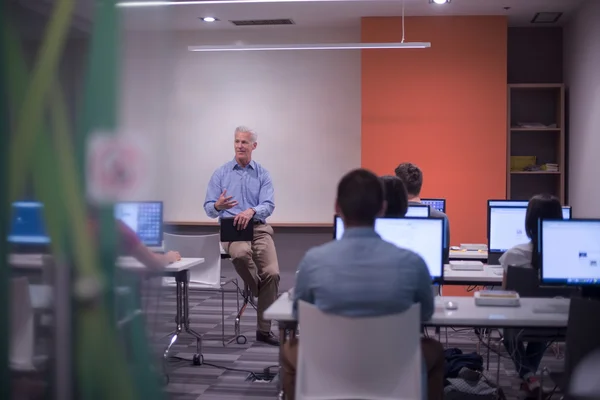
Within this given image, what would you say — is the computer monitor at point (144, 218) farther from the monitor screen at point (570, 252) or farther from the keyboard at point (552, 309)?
the monitor screen at point (570, 252)

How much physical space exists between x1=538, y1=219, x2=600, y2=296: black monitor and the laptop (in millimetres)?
2514

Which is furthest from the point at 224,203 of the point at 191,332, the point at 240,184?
the point at 191,332

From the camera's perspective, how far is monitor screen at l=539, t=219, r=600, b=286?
10.9ft

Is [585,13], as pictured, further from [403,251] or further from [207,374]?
[403,251]

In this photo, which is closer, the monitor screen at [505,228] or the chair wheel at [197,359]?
the chair wheel at [197,359]

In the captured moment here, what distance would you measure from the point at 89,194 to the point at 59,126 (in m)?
0.20

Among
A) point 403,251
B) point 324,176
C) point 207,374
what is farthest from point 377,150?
point 403,251

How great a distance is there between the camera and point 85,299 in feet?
6.18

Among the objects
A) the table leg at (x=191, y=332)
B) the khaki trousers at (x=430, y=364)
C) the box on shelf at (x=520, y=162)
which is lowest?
the table leg at (x=191, y=332)

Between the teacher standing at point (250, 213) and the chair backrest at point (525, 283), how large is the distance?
2.27 metres

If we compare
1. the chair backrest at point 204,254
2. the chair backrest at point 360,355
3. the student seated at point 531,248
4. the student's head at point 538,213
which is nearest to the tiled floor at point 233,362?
the student seated at point 531,248

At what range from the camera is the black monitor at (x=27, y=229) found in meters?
1.87

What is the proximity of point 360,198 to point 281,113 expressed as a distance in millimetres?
6055

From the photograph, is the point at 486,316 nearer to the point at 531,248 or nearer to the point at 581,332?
the point at 581,332
